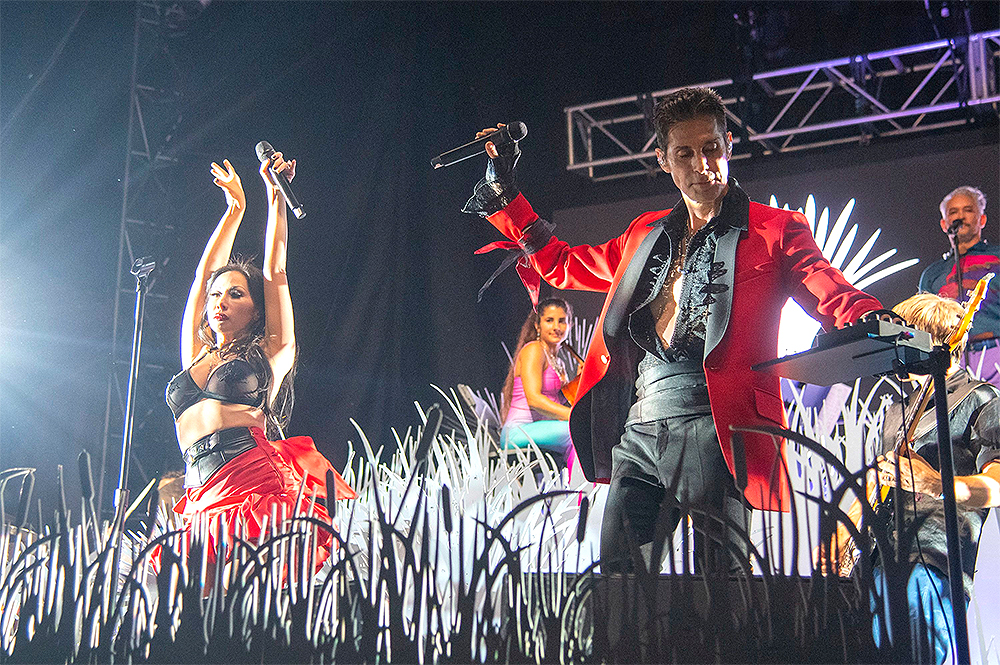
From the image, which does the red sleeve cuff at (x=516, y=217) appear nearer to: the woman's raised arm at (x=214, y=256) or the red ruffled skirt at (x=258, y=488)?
the red ruffled skirt at (x=258, y=488)

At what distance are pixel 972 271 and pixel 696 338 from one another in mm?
2417

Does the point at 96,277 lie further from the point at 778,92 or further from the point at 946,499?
the point at 946,499

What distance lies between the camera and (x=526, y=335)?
4684 mm

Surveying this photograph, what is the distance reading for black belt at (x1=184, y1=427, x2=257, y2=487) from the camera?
11.8 feet

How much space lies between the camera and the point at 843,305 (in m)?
2.06

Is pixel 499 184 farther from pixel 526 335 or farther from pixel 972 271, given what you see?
pixel 972 271

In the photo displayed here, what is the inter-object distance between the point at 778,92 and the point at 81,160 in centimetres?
358

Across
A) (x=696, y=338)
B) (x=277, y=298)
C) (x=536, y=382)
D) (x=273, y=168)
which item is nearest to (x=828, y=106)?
(x=536, y=382)

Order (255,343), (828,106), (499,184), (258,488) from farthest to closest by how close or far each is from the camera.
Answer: (828,106) → (255,343) → (258,488) → (499,184)

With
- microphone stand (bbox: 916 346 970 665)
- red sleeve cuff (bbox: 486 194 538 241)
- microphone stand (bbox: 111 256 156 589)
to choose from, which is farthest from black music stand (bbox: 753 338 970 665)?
microphone stand (bbox: 111 256 156 589)

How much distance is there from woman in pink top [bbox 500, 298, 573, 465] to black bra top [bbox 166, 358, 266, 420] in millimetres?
1154

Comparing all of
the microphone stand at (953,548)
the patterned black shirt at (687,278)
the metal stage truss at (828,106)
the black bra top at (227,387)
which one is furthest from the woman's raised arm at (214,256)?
the microphone stand at (953,548)

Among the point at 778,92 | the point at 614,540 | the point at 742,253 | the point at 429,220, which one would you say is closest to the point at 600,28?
the point at 778,92

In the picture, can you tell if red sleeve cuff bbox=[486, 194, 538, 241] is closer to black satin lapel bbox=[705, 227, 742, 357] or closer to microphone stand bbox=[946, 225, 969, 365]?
black satin lapel bbox=[705, 227, 742, 357]
